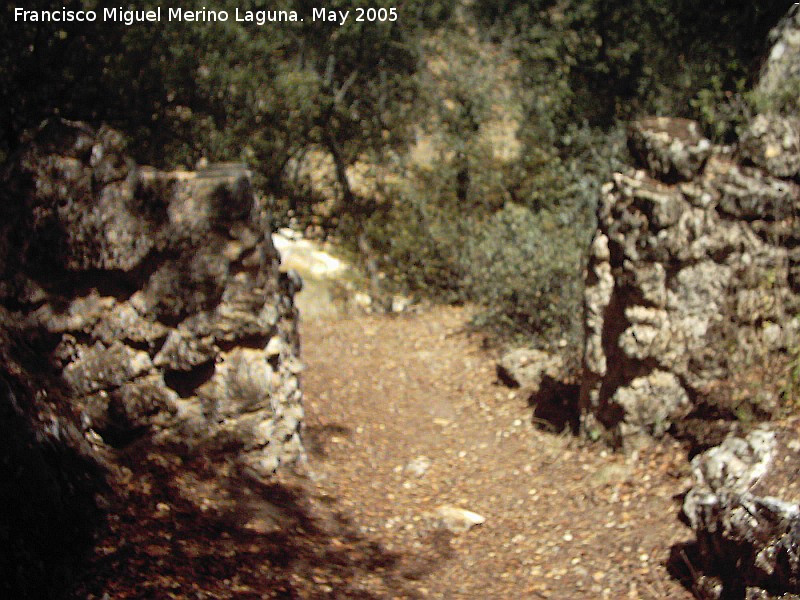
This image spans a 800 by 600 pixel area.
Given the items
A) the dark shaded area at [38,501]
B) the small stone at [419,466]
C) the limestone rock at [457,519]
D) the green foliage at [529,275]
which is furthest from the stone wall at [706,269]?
the dark shaded area at [38,501]

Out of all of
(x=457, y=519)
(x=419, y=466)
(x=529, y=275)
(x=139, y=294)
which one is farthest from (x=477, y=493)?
(x=529, y=275)

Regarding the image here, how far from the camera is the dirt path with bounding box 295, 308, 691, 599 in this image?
4.49 m

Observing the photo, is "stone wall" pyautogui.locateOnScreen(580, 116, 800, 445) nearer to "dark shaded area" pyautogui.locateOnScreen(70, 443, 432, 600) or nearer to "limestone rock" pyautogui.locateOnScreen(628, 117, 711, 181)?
"limestone rock" pyautogui.locateOnScreen(628, 117, 711, 181)

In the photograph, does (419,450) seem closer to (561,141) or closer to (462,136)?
(561,141)

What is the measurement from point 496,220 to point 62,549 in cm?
844

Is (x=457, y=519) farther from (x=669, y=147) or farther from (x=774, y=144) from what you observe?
(x=774, y=144)

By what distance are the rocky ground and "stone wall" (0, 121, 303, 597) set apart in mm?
274

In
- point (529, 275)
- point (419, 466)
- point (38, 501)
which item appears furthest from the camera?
point (529, 275)

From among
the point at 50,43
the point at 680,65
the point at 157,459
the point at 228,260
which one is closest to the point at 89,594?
the point at 157,459

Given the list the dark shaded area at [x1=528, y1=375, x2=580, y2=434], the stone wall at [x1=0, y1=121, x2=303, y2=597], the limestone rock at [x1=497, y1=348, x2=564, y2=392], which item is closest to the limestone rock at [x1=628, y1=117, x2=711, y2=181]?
the dark shaded area at [x1=528, y1=375, x2=580, y2=434]

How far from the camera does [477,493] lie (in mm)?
5809

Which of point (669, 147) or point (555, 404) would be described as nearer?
point (669, 147)

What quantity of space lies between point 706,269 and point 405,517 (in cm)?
253

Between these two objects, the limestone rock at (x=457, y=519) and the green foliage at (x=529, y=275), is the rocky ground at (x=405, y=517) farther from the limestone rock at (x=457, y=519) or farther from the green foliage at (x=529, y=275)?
the green foliage at (x=529, y=275)
